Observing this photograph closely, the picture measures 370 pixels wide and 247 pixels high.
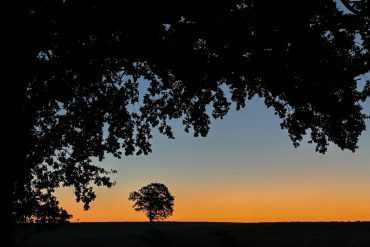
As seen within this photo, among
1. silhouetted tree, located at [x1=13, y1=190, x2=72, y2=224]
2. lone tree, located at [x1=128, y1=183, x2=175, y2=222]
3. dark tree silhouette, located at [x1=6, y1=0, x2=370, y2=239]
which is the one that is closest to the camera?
dark tree silhouette, located at [x1=6, y1=0, x2=370, y2=239]

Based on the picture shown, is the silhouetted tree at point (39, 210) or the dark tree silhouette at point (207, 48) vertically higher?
Answer: the dark tree silhouette at point (207, 48)

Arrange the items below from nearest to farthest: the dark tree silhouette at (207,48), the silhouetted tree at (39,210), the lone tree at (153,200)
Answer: the dark tree silhouette at (207,48)
the silhouetted tree at (39,210)
the lone tree at (153,200)

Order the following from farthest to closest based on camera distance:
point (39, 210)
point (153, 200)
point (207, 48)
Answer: point (153, 200) < point (39, 210) < point (207, 48)

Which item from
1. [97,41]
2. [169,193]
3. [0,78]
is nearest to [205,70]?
[97,41]

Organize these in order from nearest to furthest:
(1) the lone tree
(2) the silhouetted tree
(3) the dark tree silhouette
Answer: (3) the dark tree silhouette < (2) the silhouetted tree < (1) the lone tree

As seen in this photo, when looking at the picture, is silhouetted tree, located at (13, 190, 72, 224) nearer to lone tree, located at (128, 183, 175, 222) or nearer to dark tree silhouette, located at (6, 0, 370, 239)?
dark tree silhouette, located at (6, 0, 370, 239)

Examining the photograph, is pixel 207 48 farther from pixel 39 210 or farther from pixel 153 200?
pixel 153 200

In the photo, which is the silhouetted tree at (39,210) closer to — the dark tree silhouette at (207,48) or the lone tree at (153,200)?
the dark tree silhouette at (207,48)

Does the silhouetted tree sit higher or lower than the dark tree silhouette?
lower

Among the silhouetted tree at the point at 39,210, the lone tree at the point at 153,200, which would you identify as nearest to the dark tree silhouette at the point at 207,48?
the silhouetted tree at the point at 39,210

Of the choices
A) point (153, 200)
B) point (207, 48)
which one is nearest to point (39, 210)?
point (207, 48)

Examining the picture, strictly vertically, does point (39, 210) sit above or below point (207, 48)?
below

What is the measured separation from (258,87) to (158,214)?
9404 cm

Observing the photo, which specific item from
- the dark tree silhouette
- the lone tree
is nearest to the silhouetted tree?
the dark tree silhouette
